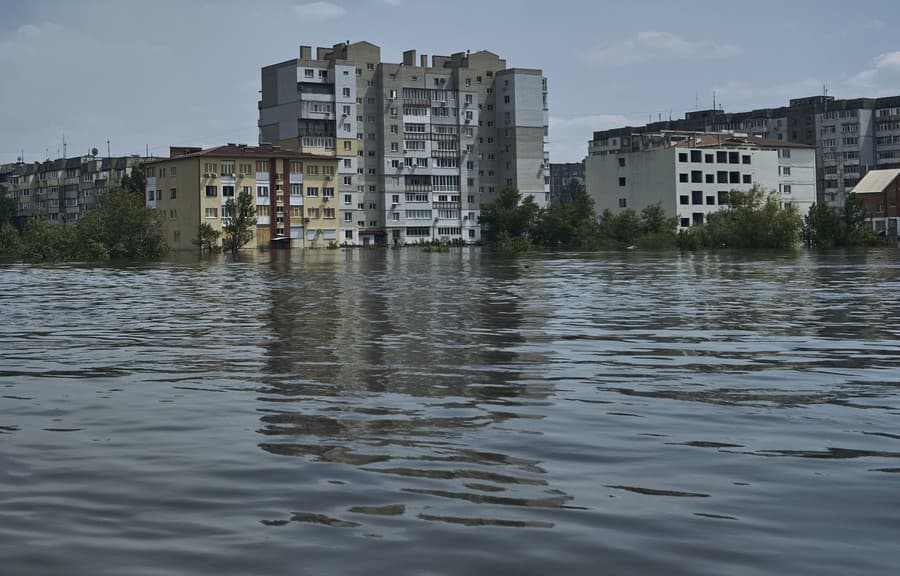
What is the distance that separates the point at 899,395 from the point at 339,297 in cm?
2144

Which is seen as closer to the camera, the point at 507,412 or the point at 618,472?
the point at 618,472

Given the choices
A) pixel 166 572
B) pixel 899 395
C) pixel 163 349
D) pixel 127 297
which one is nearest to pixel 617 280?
pixel 127 297

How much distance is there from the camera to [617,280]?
41031 millimetres

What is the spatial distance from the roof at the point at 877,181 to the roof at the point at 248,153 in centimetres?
6643

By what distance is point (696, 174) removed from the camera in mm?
134500

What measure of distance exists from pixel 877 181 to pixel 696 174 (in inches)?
1130

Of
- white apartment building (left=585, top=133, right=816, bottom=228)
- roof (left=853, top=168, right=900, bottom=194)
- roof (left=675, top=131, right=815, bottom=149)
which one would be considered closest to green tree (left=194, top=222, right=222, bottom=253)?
white apartment building (left=585, top=133, right=816, bottom=228)

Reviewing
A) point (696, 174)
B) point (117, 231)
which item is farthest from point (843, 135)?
point (117, 231)

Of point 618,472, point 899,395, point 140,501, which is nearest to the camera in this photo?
point 140,501

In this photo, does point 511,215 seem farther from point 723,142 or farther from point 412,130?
point 412,130

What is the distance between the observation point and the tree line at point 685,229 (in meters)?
98.2

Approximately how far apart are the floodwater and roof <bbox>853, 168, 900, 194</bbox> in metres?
135

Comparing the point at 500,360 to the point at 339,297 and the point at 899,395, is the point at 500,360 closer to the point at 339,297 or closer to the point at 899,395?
the point at 899,395

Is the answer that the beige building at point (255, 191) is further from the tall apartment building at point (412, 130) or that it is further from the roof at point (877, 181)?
the roof at point (877, 181)
